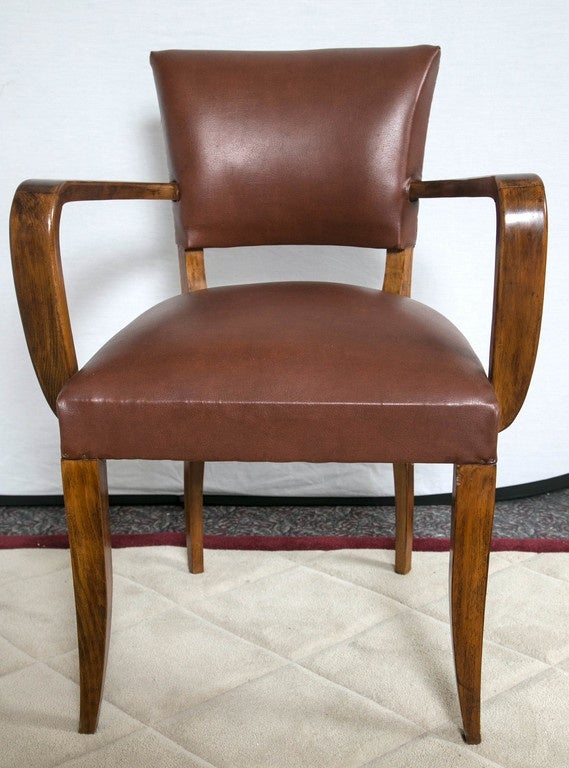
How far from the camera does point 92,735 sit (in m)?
1.18

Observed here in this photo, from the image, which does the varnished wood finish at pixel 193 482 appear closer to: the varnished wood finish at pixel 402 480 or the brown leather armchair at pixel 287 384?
the brown leather armchair at pixel 287 384

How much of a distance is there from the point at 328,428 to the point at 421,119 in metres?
0.69

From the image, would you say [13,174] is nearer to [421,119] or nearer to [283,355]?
[421,119]

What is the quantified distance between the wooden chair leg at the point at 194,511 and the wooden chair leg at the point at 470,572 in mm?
604

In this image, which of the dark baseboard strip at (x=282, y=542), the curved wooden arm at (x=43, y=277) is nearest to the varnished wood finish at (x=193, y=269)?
the curved wooden arm at (x=43, y=277)

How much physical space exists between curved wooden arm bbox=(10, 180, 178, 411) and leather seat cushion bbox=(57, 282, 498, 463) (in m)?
0.04

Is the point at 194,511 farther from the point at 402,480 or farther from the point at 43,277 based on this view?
the point at 43,277

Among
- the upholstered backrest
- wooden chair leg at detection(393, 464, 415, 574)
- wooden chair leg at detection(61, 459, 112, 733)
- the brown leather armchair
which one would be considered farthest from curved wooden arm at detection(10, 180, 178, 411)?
wooden chair leg at detection(393, 464, 415, 574)

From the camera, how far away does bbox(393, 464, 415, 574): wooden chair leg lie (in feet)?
5.16

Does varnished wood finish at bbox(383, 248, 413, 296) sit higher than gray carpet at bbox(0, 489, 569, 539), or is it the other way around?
varnished wood finish at bbox(383, 248, 413, 296)

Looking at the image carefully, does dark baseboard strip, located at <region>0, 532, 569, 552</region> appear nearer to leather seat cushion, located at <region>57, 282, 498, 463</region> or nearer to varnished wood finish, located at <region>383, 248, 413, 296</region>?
varnished wood finish, located at <region>383, 248, 413, 296</region>

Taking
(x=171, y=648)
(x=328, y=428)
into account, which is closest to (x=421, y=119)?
(x=328, y=428)

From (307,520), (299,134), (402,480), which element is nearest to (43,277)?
(299,134)

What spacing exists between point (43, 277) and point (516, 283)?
54 centimetres
